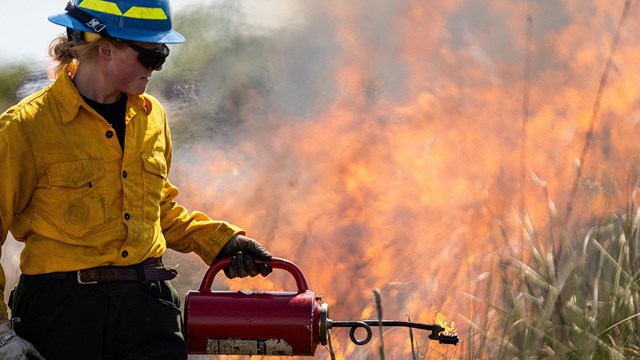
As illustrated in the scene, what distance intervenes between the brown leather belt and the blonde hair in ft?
1.99

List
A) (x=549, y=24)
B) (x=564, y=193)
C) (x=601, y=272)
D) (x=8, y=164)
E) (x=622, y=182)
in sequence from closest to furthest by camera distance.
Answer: (x=8, y=164) < (x=601, y=272) < (x=622, y=182) < (x=564, y=193) < (x=549, y=24)

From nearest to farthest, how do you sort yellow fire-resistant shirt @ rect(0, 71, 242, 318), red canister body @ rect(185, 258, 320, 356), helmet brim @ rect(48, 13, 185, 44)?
yellow fire-resistant shirt @ rect(0, 71, 242, 318)
helmet brim @ rect(48, 13, 185, 44)
red canister body @ rect(185, 258, 320, 356)

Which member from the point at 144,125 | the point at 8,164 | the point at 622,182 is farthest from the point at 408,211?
the point at 8,164

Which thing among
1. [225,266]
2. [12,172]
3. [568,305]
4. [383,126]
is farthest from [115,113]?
[383,126]

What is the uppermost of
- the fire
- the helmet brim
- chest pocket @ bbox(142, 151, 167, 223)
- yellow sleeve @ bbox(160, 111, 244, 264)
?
the helmet brim

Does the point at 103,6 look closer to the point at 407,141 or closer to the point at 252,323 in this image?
the point at 252,323

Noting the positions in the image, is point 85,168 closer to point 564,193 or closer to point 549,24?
point 564,193

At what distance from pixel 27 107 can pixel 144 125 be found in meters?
0.37

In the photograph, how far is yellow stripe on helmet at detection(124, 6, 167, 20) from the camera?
10.9ft

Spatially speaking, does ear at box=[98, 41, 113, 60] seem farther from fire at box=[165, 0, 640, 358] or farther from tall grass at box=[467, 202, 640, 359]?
fire at box=[165, 0, 640, 358]

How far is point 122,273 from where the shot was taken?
3283 millimetres

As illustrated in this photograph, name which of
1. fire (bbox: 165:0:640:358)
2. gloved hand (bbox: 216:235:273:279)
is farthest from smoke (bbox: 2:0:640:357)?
gloved hand (bbox: 216:235:273:279)

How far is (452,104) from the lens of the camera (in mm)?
6660

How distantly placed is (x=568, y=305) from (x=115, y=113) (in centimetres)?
175
